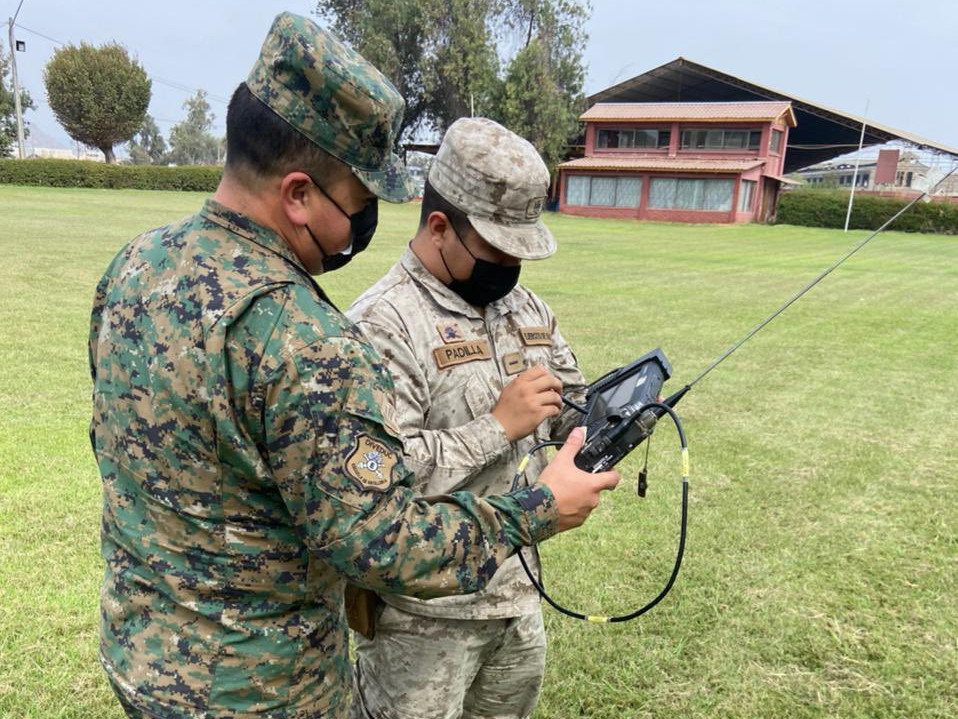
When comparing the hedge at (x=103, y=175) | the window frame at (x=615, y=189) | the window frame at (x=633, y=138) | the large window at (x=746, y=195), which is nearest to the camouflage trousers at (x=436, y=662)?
the large window at (x=746, y=195)

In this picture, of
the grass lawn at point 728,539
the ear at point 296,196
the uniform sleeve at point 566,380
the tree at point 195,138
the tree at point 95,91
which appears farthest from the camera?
the tree at point 195,138

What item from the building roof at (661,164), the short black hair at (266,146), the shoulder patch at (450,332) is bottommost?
the shoulder patch at (450,332)

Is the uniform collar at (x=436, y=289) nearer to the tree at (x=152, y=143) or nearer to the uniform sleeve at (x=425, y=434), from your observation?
the uniform sleeve at (x=425, y=434)

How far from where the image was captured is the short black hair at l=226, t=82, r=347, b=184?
1.26 meters

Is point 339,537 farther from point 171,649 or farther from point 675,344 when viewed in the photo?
point 675,344

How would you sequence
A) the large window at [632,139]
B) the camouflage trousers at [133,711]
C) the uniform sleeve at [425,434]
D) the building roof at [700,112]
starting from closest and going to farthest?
the camouflage trousers at [133,711] < the uniform sleeve at [425,434] < the building roof at [700,112] < the large window at [632,139]

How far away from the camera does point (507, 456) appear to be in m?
2.04

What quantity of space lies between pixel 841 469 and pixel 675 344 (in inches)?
154

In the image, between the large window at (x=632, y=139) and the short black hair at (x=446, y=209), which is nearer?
the short black hair at (x=446, y=209)

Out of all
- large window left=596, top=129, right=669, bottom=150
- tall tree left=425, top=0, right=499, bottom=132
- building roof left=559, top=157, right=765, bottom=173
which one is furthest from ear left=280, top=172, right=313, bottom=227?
tall tree left=425, top=0, right=499, bottom=132

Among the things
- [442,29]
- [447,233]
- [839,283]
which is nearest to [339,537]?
[447,233]

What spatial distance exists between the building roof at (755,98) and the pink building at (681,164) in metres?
2.22

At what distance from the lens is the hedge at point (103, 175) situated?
34.6m

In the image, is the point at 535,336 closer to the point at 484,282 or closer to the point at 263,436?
the point at 484,282
